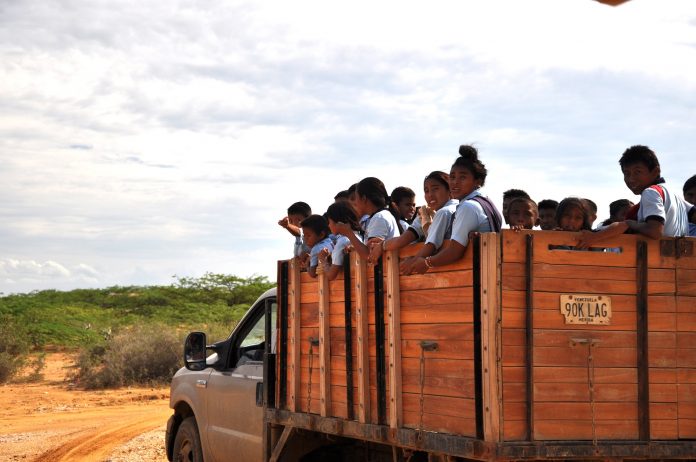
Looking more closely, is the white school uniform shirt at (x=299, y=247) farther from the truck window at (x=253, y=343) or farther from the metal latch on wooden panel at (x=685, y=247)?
the metal latch on wooden panel at (x=685, y=247)

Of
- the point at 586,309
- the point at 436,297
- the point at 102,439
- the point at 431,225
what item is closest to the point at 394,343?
the point at 436,297

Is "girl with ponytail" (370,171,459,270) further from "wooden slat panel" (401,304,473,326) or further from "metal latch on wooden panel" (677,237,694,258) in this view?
"metal latch on wooden panel" (677,237,694,258)

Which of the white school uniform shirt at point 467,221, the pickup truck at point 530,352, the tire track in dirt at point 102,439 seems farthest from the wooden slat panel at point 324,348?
the tire track in dirt at point 102,439

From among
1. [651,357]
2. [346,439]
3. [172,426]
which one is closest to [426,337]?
[651,357]

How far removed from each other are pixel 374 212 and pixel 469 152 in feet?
3.95

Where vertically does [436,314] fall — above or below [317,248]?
below

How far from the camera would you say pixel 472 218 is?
4656 mm

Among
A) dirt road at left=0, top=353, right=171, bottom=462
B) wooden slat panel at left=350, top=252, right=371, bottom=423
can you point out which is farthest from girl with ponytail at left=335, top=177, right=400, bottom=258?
dirt road at left=0, top=353, right=171, bottom=462

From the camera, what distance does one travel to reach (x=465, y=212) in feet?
15.4

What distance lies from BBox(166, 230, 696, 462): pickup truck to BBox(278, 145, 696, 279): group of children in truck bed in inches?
3.5

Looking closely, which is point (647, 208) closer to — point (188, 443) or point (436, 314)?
point (436, 314)

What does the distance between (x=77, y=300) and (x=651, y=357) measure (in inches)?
1385

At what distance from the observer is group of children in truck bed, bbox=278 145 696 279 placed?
4.60m

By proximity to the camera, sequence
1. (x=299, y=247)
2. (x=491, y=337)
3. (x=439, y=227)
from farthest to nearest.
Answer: (x=299, y=247) < (x=439, y=227) < (x=491, y=337)
